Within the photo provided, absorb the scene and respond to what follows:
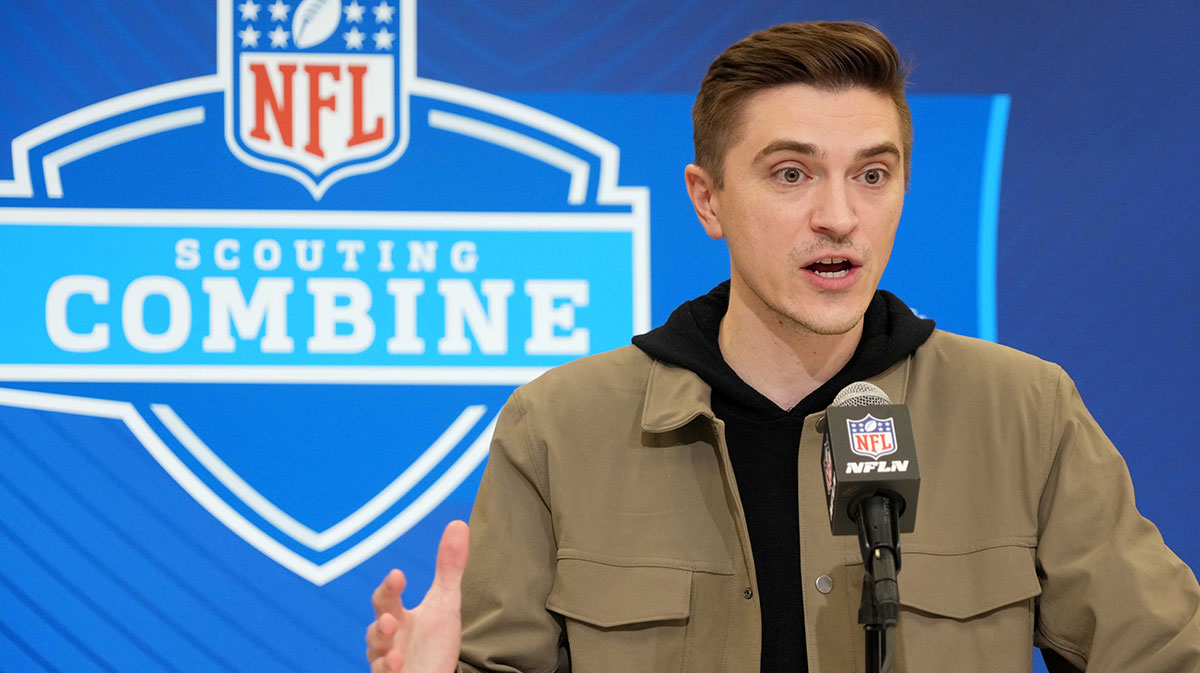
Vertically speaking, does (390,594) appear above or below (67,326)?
below

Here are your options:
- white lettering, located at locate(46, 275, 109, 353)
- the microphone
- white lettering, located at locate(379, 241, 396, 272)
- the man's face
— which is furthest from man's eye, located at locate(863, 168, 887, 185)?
white lettering, located at locate(46, 275, 109, 353)

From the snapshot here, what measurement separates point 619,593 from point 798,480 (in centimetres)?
29

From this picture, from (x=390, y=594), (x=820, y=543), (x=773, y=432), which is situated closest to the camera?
(x=390, y=594)

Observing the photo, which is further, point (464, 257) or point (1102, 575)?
point (464, 257)

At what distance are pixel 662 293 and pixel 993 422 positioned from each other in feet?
3.20

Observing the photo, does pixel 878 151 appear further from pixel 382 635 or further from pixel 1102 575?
pixel 382 635

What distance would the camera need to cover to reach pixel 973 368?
5.41 ft

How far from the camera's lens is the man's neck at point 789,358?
5.51ft

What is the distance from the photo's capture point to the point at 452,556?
1.34 meters

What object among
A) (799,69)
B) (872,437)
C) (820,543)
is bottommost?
(820,543)

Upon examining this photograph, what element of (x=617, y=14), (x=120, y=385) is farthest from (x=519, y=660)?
(x=617, y=14)

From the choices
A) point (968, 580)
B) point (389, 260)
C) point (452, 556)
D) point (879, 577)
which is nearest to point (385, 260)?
point (389, 260)

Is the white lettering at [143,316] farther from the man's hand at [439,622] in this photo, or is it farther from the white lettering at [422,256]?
the man's hand at [439,622]

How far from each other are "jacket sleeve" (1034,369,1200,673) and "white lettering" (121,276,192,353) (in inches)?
67.1
